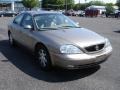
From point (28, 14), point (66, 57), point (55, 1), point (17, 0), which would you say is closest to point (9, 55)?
point (28, 14)

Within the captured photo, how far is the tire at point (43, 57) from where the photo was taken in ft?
21.6

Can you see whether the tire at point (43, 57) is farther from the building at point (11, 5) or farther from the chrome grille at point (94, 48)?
the building at point (11, 5)

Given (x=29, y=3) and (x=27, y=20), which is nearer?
(x=27, y=20)

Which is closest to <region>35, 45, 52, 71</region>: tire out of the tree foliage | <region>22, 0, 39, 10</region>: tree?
<region>22, 0, 39, 10</region>: tree

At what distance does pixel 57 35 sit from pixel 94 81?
5.11 ft

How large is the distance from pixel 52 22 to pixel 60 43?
1.56 m

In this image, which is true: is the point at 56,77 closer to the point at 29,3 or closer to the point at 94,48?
the point at 94,48

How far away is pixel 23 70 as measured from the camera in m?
6.96

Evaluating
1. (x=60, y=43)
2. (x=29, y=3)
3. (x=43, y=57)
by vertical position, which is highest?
(x=29, y=3)

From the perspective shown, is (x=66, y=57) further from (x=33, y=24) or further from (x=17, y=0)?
(x=17, y=0)

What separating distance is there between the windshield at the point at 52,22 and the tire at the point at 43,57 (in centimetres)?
74

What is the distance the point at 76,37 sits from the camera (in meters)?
6.52

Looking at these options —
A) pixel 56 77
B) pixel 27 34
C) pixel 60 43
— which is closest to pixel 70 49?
pixel 60 43

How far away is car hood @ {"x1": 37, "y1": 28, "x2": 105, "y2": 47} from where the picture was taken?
6.27 meters
